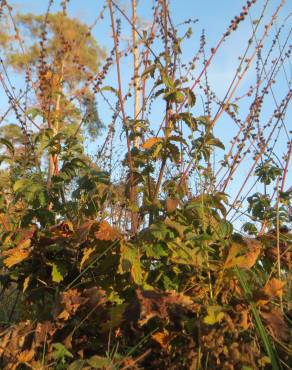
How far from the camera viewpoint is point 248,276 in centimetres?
198

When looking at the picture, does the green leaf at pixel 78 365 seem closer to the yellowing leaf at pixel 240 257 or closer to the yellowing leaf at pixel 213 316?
the yellowing leaf at pixel 213 316

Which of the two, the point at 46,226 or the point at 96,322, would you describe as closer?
the point at 96,322

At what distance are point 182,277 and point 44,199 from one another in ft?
2.40

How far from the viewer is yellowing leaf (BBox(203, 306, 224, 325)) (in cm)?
158

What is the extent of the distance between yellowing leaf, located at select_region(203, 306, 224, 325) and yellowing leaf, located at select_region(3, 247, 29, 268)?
83cm

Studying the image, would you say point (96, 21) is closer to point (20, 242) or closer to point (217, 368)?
point (20, 242)

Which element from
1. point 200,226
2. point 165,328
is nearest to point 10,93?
point 200,226

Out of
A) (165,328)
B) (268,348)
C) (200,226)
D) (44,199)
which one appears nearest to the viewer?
(268,348)

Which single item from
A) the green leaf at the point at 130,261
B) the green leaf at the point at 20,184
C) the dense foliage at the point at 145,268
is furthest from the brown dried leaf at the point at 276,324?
the green leaf at the point at 20,184

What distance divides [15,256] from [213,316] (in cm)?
88

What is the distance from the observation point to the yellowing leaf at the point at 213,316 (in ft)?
5.18

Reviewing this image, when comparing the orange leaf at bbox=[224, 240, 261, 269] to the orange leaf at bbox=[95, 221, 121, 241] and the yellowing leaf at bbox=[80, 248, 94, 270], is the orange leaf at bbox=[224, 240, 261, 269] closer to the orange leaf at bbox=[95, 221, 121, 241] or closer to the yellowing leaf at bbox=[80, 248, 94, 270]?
the orange leaf at bbox=[95, 221, 121, 241]

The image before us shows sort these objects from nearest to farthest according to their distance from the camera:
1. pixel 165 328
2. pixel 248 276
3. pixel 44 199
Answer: pixel 165 328 < pixel 248 276 < pixel 44 199

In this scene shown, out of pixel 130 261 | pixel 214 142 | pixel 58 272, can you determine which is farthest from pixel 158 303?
pixel 214 142
